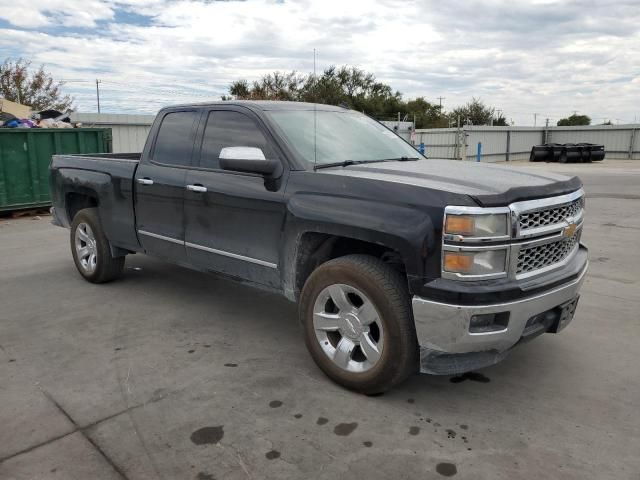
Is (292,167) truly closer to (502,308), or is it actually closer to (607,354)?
(502,308)

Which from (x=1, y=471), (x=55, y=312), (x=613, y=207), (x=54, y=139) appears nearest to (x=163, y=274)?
(x=55, y=312)

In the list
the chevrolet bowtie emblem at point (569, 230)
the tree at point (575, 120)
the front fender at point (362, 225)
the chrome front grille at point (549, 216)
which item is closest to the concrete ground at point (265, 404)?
the front fender at point (362, 225)

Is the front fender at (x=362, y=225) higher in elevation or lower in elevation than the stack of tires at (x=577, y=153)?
higher

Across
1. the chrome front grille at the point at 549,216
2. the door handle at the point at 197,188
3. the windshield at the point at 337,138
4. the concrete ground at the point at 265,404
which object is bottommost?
the concrete ground at the point at 265,404

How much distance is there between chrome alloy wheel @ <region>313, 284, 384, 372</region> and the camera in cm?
326

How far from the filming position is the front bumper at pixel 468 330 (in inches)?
114

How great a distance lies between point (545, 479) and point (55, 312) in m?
4.25

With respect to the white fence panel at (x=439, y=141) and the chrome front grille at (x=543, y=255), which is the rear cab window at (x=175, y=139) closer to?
the chrome front grille at (x=543, y=255)

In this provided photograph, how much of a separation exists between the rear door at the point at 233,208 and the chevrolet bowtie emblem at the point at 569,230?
71.2 inches

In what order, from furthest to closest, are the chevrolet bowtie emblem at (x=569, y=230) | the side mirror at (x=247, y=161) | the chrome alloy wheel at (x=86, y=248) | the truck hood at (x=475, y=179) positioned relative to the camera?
the chrome alloy wheel at (x=86, y=248) < the side mirror at (x=247, y=161) < the chevrolet bowtie emblem at (x=569, y=230) < the truck hood at (x=475, y=179)

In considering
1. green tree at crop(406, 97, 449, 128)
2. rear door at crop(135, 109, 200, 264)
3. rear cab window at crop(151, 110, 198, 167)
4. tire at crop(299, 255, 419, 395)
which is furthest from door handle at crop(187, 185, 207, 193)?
green tree at crop(406, 97, 449, 128)

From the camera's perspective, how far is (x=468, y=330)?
9.57 ft

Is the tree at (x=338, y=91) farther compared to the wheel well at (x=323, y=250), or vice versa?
the tree at (x=338, y=91)

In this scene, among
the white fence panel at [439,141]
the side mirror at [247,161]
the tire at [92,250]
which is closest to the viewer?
the side mirror at [247,161]
